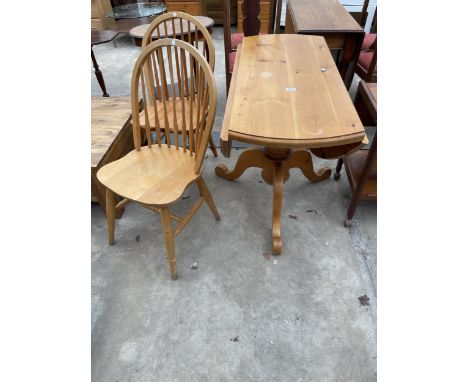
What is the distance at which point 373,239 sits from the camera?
1625 millimetres

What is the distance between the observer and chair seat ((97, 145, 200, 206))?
1.19 m

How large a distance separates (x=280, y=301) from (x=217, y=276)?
0.35 m

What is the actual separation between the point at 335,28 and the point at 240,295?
188 centimetres

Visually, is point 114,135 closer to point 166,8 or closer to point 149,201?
point 149,201

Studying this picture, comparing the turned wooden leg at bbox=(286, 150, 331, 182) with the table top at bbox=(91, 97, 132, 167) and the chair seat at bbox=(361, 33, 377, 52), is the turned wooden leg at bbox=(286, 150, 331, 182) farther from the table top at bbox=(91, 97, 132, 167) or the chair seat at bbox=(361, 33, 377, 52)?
the chair seat at bbox=(361, 33, 377, 52)

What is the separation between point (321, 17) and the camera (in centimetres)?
214

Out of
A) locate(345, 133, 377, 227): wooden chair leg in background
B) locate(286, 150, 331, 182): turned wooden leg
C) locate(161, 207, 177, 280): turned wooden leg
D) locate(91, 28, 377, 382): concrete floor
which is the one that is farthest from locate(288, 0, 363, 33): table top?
locate(161, 207, 177, 280): turned wooden leg

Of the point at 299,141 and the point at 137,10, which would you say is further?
the point at 137,10

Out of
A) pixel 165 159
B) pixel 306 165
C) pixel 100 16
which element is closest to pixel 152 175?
pixel 165 159

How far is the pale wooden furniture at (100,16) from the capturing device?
416 cm

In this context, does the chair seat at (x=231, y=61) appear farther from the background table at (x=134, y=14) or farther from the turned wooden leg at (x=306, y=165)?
the background table at (x=134, y=14)

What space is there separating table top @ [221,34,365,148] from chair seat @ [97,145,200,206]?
1.07 ft

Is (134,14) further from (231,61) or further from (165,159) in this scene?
(165,159)

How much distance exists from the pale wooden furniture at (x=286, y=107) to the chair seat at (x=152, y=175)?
0.80ft
